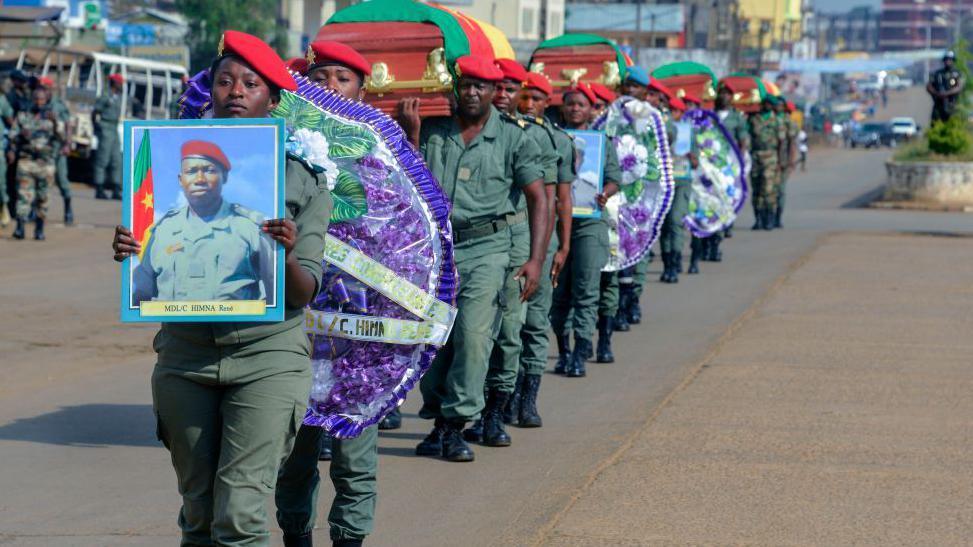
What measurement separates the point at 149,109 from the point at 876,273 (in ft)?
66.3

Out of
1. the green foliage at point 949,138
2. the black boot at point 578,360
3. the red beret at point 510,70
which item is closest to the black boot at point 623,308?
the black boot at point 578,360

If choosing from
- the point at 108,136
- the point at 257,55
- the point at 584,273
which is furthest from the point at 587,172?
the point at 108,136

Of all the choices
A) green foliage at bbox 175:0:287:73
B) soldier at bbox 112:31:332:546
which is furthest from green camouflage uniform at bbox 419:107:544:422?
green foliage at bbox 175:0:287:73

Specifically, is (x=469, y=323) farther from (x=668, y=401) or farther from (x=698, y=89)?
(x=698, y=89)

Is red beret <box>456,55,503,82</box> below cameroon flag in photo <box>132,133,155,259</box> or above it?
above

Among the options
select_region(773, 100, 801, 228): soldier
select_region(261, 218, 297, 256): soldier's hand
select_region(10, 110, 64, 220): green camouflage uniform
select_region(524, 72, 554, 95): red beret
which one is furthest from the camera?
select_region(773, 100, 801, 228): soldier

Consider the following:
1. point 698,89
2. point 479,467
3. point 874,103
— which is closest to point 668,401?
point 479,467

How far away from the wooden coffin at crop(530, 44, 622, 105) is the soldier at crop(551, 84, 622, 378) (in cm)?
187

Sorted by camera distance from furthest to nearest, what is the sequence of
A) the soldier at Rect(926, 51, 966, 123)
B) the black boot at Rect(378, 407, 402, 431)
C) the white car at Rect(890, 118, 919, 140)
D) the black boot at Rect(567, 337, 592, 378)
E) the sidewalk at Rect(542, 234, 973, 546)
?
1. the white car at Rect(890, 118, 919, 140)
2. the soldier at Rect(926, 51, 966, 123)
3. the black boot at Rect(567, 337, 592, 378)
4. the black boot at Rect(378, 407, 402, 431)
5. the sidewalk at Rect(542, 234, 973, 546)

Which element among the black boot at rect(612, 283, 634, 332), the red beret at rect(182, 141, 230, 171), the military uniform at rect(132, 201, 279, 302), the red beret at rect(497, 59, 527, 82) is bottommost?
the black boot at rect(612, 283, 634, 332)

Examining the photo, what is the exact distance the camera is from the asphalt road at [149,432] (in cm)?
646

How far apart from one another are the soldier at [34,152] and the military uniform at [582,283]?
32.1ft

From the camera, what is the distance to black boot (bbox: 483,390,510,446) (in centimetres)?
811

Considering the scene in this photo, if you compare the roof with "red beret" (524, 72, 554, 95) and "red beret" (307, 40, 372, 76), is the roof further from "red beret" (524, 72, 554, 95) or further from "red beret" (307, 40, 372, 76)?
"red beret" (307, 40, 372, 76)
